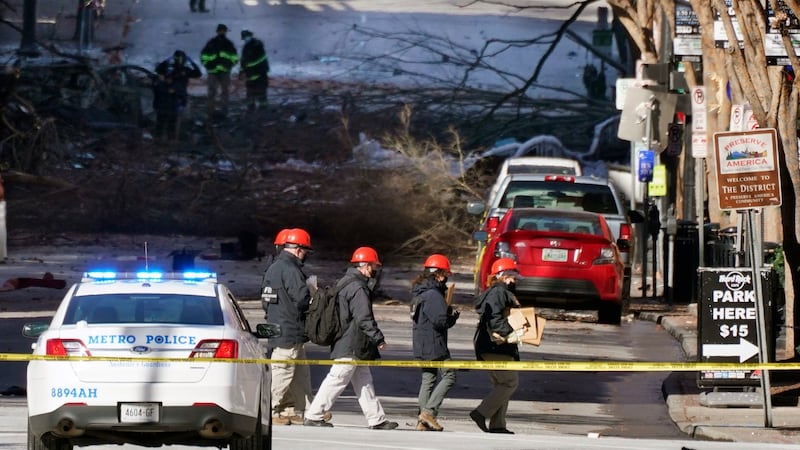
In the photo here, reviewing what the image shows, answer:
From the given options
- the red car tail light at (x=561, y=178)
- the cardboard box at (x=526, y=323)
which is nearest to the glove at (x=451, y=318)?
the cardboard box at (x=526, y=323)

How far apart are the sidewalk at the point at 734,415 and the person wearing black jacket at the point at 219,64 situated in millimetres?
24654

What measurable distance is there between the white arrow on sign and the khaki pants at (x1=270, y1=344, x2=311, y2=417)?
3517 mm

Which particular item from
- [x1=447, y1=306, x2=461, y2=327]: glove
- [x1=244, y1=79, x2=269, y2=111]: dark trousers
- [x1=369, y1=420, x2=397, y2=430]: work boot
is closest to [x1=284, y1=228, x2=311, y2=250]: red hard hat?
[x1=447, y1=306, x2=461, y2=327]: glove

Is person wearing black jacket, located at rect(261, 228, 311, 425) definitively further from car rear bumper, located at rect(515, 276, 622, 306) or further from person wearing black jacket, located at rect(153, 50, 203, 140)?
person wearing black jacket, located at rect(153, 50, 203, 140)

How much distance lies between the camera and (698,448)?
13.3 metres

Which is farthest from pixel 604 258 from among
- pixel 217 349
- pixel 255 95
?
pixel 255 95

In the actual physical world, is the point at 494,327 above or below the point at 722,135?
below

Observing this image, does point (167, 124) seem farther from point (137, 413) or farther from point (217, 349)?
point (137, 413)

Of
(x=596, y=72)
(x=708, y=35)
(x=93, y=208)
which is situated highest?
(x=708, y=35)

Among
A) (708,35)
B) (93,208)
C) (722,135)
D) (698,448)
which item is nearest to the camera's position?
(698,448)

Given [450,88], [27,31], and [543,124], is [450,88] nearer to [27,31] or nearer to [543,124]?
[543,124]

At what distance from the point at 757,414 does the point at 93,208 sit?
2243 centimetres

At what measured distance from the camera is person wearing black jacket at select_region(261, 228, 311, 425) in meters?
14.9

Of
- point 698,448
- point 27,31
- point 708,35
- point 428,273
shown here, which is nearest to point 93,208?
point 27,31
